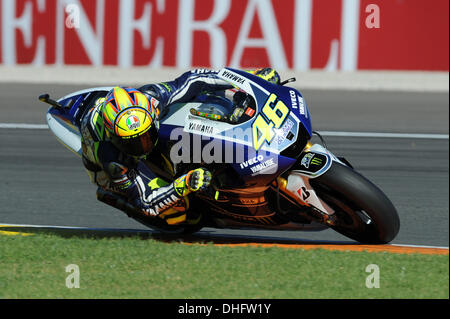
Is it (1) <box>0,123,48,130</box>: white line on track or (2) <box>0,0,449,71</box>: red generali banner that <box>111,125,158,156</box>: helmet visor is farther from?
(2) <box>0,0,449,71</box>: red generali banner

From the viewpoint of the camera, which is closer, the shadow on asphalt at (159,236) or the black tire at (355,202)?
the black tire at (355,202)

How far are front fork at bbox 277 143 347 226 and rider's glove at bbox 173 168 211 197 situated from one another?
20.7 inches

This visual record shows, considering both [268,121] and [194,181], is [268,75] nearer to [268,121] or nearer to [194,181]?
[268,121]

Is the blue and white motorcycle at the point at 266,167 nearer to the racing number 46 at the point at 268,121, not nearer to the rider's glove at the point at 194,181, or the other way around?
the racing number 46 at the point at 268,121

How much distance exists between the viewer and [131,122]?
594 cm

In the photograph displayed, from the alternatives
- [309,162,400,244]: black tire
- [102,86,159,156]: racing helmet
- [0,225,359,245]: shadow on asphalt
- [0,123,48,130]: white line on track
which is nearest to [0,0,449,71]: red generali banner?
[0,123,48,130]: white line on track

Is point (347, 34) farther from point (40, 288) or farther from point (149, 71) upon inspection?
point (40, 288)

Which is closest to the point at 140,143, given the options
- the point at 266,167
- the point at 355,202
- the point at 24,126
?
the point at 266,167

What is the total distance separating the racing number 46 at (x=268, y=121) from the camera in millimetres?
5973

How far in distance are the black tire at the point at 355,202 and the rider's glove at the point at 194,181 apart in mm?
707

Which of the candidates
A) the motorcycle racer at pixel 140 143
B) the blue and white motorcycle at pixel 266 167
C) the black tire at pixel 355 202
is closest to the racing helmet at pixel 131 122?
the motorcycle racer at pixel 140 143

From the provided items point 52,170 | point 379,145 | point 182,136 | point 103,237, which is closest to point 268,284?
point 182,136

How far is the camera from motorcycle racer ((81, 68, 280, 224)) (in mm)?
5988

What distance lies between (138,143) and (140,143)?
15mm
